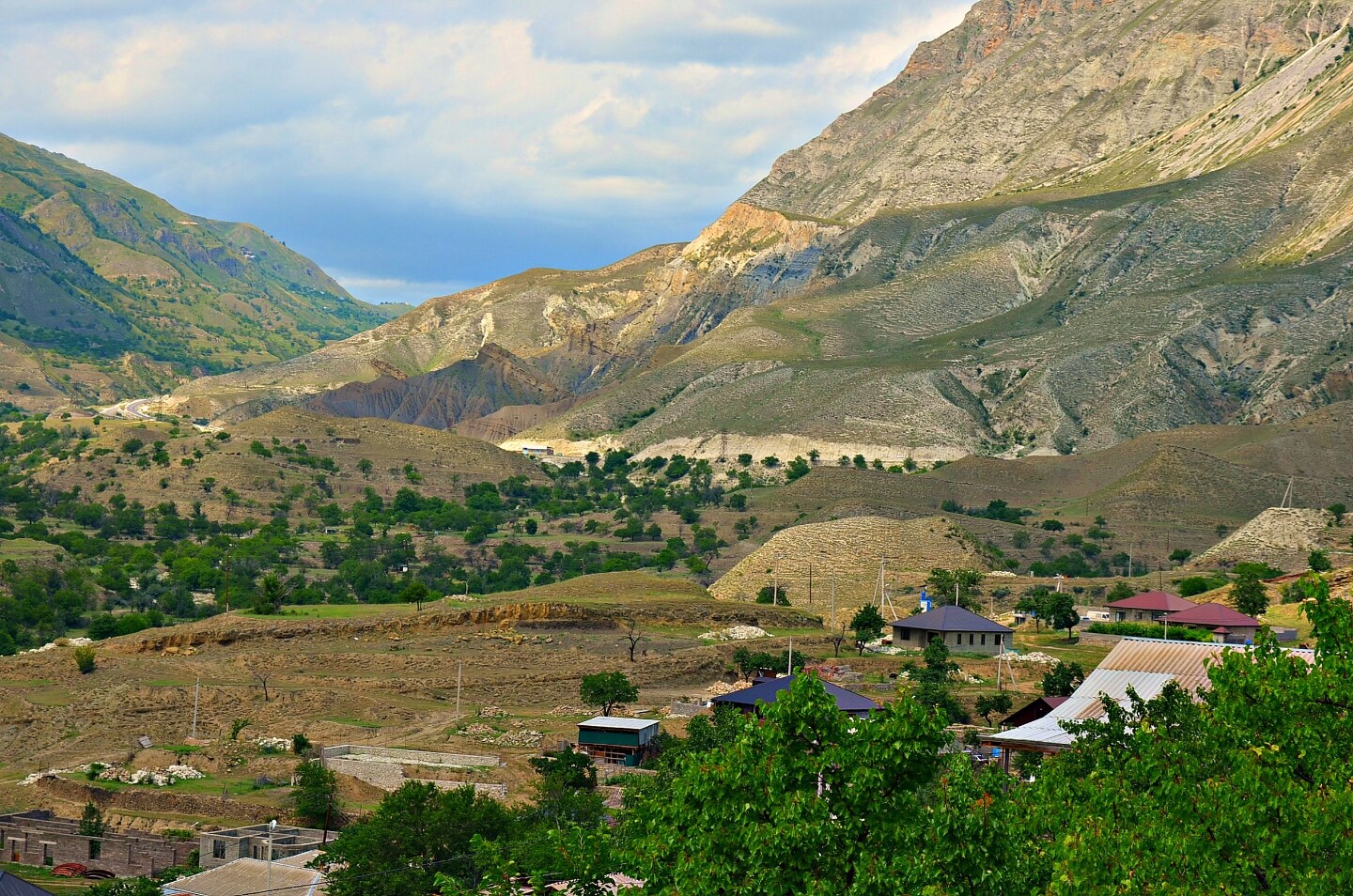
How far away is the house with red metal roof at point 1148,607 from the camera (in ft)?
232

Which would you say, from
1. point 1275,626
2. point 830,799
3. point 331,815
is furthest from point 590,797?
point 1275,626

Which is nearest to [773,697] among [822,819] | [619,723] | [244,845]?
[619,723]

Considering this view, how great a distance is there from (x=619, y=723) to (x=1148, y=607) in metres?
31.4

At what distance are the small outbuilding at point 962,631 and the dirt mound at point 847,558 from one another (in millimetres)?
18384

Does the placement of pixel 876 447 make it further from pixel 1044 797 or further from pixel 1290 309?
pixel 1044 797

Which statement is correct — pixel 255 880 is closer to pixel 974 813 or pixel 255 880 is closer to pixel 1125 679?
pixel 1125 679

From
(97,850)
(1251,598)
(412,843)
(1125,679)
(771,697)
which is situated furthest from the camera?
(1251,598)

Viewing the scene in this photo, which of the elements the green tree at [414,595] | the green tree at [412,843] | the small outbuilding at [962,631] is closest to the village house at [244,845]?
the green tree at [412,843]

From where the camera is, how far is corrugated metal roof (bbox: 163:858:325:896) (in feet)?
107

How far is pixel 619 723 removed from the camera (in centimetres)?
4891

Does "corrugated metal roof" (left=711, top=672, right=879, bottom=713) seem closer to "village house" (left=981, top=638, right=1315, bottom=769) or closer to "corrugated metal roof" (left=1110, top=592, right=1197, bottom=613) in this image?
"village house" (left=981, top=638, right=1315, bottom=769)

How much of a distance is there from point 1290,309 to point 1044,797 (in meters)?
158

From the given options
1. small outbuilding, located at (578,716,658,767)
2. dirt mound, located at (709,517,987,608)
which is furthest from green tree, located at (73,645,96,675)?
dirt mound, located at (709,517,987,608)

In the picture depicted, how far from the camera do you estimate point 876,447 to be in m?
161
